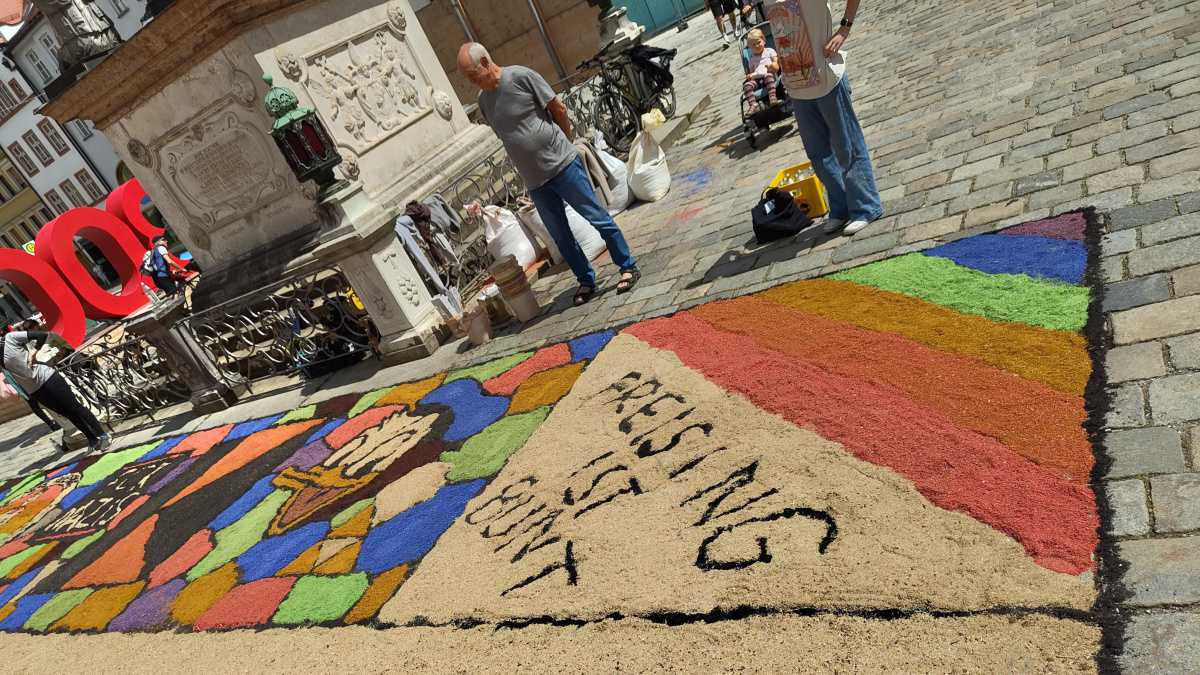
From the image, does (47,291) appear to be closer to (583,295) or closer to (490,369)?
(490,369)

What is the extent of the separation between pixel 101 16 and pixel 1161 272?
1057 cm

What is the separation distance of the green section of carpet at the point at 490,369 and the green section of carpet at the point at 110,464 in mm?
4526

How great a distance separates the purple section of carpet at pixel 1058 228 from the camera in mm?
3902

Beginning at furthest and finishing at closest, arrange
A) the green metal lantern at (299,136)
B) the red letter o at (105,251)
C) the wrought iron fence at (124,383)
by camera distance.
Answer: the red letter o at (105,251)
the wrought iron fence at (124,383)
the green metal lantern at (299,136)

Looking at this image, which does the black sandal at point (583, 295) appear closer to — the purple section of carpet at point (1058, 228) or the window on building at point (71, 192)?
the purple section of carpet at point (1058, 228)

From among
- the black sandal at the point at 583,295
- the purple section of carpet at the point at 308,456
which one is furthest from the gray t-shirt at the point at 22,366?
the black sandal at the point at 583,295

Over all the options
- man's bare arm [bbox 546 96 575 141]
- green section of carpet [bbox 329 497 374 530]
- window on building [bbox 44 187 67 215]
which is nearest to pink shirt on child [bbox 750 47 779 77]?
man's bare arm [bbox 546 96 575 141]

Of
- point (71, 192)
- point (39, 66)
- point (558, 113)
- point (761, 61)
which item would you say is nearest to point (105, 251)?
point (558, 113)

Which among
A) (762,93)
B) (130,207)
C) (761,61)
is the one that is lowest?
(762,93)

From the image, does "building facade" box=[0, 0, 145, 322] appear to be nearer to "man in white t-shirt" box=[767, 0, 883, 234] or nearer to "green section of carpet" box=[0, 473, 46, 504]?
"green section of carpet" box=[0, 473, 46, 504]

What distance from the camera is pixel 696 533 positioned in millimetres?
2977

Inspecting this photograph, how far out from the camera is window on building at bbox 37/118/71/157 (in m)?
34.3

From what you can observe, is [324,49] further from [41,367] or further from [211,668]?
[211,668]

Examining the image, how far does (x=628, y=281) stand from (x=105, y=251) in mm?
11300
